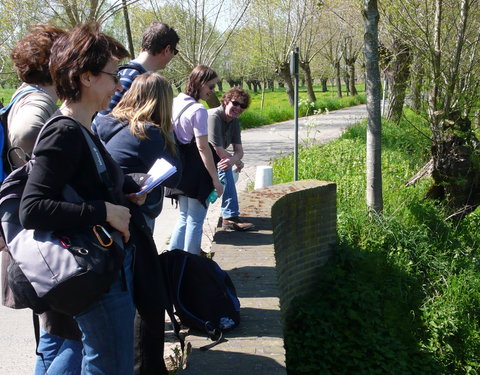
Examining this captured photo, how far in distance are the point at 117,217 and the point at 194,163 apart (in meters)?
2.73

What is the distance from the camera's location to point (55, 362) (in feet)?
8.72

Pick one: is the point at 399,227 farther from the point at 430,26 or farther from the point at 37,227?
the point at 37,227

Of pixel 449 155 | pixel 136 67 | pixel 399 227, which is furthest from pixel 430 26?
pixel 136 67

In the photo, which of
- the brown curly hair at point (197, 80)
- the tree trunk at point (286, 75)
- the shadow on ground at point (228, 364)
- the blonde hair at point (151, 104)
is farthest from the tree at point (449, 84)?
the tree trunk at point (286, 75)

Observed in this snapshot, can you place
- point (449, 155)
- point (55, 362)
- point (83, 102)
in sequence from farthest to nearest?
point (449, 155) < point (55, 362) < point (83, 102)

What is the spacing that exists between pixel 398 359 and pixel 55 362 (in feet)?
12.9

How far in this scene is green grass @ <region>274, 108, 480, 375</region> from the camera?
5520 millimetres

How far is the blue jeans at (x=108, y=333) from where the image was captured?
2301 mm

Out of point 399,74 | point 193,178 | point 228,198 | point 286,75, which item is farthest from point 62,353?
point 286,75

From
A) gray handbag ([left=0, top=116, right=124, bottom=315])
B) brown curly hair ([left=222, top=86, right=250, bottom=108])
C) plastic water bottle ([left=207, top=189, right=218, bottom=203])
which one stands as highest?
brown curly hair ([left=222, top=86, right=250, bottom=108])

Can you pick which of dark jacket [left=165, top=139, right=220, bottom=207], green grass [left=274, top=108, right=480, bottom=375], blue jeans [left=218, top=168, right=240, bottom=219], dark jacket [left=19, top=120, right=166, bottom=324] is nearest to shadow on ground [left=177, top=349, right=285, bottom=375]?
dark jacket [left=19, top=120, right=166, bottom=324]

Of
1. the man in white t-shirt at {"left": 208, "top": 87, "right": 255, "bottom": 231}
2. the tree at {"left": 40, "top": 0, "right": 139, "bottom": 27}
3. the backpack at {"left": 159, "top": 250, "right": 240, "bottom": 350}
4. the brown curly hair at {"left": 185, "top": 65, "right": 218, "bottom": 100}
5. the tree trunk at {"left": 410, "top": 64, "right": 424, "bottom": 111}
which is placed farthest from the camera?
the tree at {"left": 40, "top": 0, "right": 139, "bottom": 27}

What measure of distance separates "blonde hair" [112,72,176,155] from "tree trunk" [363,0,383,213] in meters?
4.30

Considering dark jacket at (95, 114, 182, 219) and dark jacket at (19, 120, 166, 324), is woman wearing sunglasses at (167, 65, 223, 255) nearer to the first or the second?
dark jacket at (95, 114, 182, 219)
